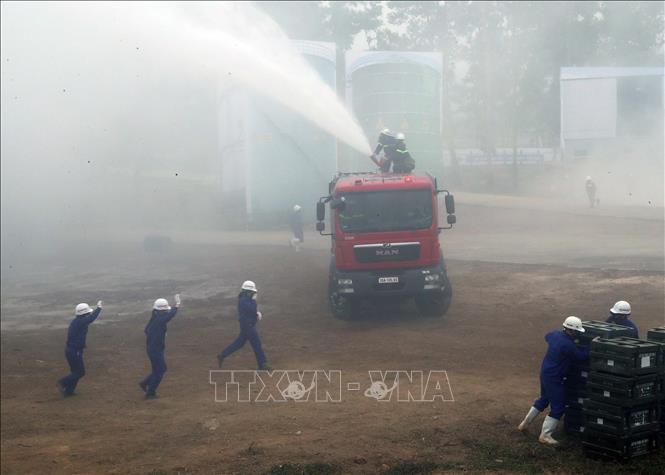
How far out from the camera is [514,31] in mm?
53906

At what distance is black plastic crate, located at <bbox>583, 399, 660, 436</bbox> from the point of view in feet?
29.2

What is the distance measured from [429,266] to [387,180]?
226cm

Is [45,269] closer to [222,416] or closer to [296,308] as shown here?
[296,308]

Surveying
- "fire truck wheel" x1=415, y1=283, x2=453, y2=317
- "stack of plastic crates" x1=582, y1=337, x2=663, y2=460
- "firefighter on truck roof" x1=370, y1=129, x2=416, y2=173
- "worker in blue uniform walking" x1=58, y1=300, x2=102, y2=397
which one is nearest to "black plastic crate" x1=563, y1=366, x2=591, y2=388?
"stack of plastic crates" x1=582, y1=337, x2=663, y2=460

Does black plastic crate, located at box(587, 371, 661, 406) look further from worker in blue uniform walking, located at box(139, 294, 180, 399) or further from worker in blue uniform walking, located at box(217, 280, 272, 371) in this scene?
worker in blue uniform walking, located at box(139, 294, 180, 399)

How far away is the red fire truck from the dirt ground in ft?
3.66

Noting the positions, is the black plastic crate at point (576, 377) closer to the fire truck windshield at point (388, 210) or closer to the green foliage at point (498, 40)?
the fire truck windshield at point (388, 210)

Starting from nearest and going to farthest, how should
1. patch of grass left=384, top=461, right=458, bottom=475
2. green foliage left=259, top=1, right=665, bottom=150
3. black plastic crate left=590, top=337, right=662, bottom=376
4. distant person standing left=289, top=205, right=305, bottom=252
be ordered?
black plastic crate left=590, top=337, right=662, bottom=376
patch of grass left=384, top=461, right=458, bottom=475
distant person standing left=289, top=205, right=305, bottom=252
green foliage left=259, top=1, right=665, bottom=150

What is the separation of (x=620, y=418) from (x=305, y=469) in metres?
3.88

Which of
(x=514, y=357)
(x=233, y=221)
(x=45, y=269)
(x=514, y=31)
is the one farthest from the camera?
(x=514, y=31)

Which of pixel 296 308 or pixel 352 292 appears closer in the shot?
pixel 352 292

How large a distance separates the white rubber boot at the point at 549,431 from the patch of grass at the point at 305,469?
2714mm

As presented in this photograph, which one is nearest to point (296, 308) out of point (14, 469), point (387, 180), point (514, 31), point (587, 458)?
point (387, 180)

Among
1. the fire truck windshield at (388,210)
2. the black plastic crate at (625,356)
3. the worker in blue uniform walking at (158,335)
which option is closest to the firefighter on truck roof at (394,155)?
the fire truck windshield at (388,210)
